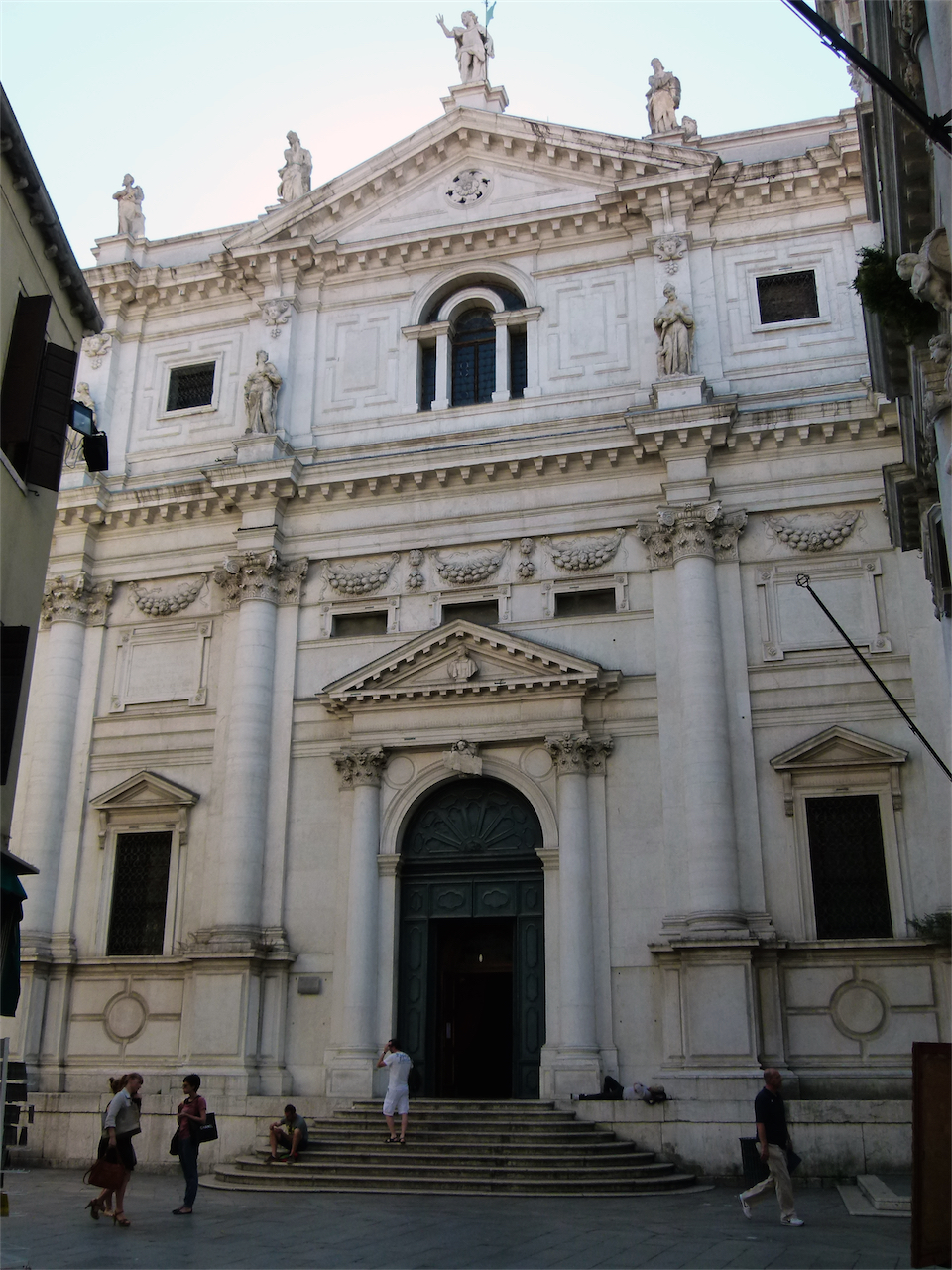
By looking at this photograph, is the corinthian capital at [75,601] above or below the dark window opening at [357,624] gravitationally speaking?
above

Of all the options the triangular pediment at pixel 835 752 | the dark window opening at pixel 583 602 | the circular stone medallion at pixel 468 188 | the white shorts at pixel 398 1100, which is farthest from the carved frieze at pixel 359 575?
the white shorts at pixel 398 1100

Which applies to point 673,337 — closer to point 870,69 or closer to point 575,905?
point 575,905

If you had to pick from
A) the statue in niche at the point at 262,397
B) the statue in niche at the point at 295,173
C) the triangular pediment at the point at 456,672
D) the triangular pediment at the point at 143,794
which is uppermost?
the statue in niche at the point at 295,173

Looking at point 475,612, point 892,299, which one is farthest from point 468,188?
point 892,299

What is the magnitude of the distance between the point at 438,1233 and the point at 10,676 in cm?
803

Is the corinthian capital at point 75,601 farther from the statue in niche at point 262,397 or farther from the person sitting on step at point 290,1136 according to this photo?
the person sitting on step at point 290,1136

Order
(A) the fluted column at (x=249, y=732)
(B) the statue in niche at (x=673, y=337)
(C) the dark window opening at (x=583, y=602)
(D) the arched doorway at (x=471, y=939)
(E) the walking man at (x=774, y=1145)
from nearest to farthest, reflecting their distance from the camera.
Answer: (E) the walking man at (x=774, y=1145)
(D) the arched doorway at (x=471, y=939)
(A) the fluted column at (x=249, y=732)
(C) the dark window opening at (x=583, y=602)
(B) the statue in niche at (x=673, y=337)

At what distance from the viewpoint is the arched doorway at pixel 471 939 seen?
22188 mm

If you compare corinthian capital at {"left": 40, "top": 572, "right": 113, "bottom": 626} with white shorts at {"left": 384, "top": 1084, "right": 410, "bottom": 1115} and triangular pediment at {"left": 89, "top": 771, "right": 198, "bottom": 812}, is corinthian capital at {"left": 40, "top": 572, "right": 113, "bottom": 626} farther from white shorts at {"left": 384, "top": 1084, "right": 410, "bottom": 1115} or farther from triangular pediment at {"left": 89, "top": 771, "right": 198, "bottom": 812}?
white shorts at {"left": 384, "top": 1084, "right": 410, "bottom": 1115}

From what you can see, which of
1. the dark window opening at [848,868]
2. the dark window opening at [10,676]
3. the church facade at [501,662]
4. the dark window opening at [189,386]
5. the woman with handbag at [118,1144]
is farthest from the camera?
the dark window opening at [189,386]

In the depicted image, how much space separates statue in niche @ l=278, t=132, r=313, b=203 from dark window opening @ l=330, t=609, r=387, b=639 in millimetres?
10839

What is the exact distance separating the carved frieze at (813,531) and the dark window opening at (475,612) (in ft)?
18.3

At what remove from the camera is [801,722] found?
21922mm

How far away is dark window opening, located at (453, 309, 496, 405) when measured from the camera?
26.8m
